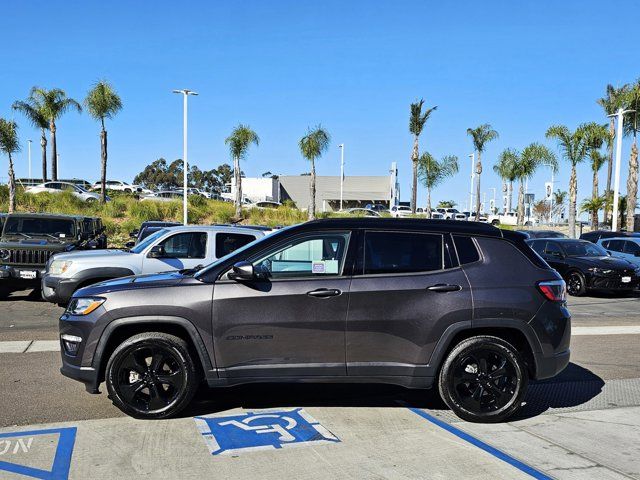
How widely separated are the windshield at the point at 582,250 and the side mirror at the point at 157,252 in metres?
11.8

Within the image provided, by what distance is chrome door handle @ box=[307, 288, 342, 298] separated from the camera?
5.33m

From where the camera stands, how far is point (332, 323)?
5.33 meters

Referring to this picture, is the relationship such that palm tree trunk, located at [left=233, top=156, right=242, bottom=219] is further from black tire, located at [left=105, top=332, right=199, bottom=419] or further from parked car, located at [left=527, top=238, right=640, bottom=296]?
black tire, located at [left=105, top=332, right=199, bottom=419]

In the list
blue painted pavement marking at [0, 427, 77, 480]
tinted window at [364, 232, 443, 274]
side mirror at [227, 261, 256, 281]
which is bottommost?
blue painted pavement marking at [0, 427, 77, 480]

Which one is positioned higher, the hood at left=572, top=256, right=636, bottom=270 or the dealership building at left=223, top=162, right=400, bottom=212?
the dealership building at left=223, top=162, right=400, bottom=212

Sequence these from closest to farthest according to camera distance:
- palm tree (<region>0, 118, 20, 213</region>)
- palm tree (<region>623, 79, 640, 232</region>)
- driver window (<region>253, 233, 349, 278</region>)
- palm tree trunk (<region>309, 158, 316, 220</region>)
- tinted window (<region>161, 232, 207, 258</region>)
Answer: driver window (<region>253, 233, 349, 278</region>) → tinted window (<region>161, 232, 207, 258</region>) → palm tree (<region>0, 118, 20, 213</region>) → palm tree (<region>623, 79, 640, 232</region>) → palm tree trunk (<region>309, 158, 316, 220</region>)

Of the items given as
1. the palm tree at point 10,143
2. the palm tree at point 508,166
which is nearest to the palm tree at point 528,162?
the palm tree at point 508,166

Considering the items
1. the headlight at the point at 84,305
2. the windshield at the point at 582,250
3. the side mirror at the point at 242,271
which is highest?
the side mirror at the point at 242,271

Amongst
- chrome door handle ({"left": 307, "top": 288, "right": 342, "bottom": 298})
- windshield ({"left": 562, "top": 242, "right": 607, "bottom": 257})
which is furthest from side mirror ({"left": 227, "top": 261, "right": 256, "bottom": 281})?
windshield ({"left": 562, "top": 242, "right": 607, "bottom": 257})

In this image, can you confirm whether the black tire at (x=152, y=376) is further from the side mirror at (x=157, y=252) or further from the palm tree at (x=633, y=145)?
the palm tree at (x=633, y=145)

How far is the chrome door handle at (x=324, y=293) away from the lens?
5332 millimetres

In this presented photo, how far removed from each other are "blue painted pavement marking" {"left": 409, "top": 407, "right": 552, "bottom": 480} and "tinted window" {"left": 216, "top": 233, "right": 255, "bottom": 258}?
5644mm

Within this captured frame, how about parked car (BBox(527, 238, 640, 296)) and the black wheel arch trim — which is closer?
→ the black wheel arch trim

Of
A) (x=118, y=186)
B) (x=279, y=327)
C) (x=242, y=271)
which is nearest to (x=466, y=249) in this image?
(x=279, y=327)
